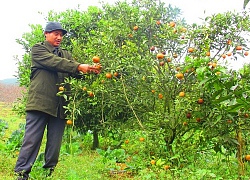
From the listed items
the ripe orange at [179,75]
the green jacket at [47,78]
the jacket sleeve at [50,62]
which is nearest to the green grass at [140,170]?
the green jacket at [47,78]

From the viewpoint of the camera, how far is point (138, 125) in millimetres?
3484

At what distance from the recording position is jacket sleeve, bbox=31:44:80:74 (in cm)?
315

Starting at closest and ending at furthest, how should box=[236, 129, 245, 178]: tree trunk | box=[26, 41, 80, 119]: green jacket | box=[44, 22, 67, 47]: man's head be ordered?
1. box=[236, 129, 245, 178]: tree trunk
2. box=[26, 41, 80, 119]: green jacket
3. box=[44, 22, 67, 47]: man's head

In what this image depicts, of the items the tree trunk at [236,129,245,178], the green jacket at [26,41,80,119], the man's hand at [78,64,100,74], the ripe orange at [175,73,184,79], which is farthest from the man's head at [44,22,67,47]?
the tree trunk at [236,129,245,178]

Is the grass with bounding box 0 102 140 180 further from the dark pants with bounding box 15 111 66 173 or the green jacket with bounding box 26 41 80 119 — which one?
the green jacket with bounding box 26 41 80 119

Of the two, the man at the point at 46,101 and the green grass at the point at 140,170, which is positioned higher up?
the man at the point at 46,101

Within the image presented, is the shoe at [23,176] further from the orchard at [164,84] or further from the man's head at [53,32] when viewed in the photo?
the man's head at [53,32]

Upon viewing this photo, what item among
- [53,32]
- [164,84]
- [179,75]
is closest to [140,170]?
[164,84]

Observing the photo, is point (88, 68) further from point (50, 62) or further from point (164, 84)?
point (164, 84)

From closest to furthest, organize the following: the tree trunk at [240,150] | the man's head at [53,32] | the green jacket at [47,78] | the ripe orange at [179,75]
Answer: the ripe orange at [179,75] < the tree trunk at [240,150] < the green jacket at [47,78] < the man's head at [53,32]

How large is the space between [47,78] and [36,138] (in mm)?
616

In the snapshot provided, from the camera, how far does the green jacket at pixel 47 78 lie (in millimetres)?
3195

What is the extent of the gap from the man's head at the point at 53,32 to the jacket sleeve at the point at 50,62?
0.16 m

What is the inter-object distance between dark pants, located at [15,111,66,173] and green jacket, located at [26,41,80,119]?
0.10 m
